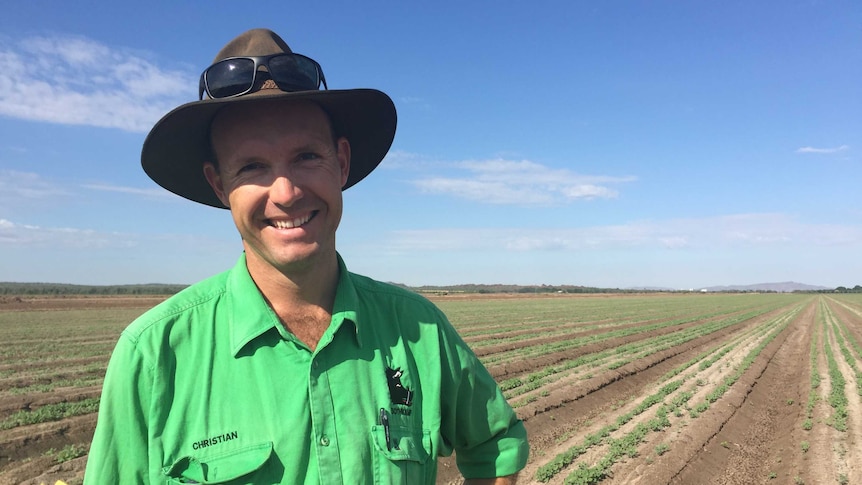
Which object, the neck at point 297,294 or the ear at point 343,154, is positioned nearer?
the neck at point 297,294

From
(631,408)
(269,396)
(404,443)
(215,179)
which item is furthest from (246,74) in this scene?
(631,408)

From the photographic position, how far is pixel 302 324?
1743 mm

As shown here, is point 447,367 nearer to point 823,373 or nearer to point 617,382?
point 617,382

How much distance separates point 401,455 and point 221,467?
1.65 feet

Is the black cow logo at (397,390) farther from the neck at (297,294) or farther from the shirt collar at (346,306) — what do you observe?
the neck at (297,294)

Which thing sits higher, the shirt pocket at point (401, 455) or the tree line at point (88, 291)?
the tree line at point (88, 291)

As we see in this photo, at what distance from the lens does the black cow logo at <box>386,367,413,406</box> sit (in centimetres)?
168

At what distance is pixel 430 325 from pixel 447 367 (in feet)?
0.50

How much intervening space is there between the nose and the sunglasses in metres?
0.31

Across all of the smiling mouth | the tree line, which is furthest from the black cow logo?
the tree line

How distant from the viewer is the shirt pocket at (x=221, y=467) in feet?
4.79

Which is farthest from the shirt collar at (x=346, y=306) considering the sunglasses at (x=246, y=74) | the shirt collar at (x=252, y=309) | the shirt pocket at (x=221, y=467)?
the sunglasses at (x=246, y=74)

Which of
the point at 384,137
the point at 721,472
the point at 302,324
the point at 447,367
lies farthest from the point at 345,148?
the point at 721,472

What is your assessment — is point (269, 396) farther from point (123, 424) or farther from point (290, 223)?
point (290, 223)
